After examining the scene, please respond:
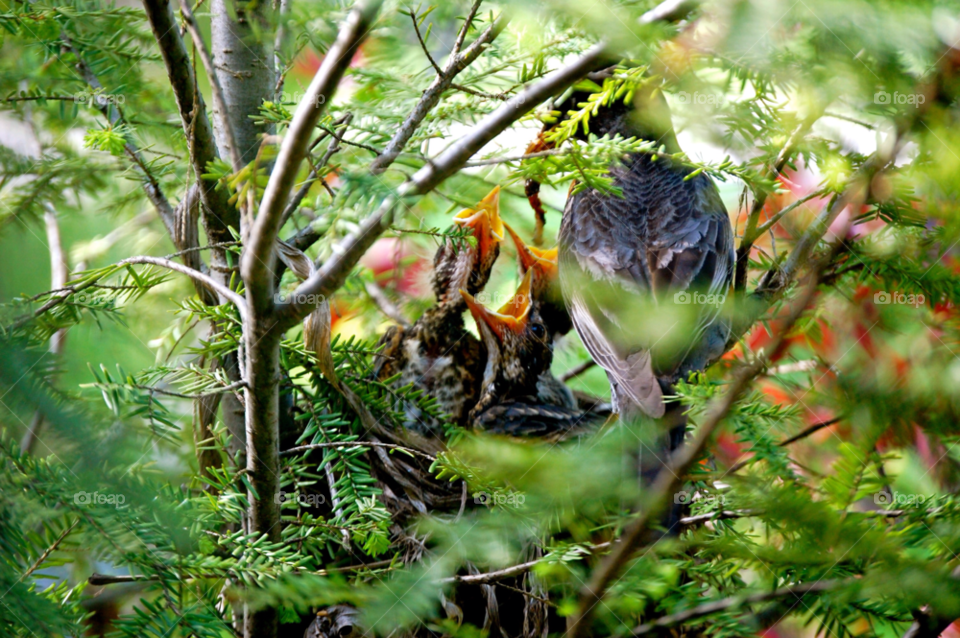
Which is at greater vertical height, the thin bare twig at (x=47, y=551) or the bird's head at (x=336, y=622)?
the thin bare twig at (x=47, y=551)

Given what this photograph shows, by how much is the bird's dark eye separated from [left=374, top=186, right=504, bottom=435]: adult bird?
11.0 inches

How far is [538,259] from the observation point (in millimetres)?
3059

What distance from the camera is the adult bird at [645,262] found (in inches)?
75.2

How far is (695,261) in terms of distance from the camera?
2.28 m

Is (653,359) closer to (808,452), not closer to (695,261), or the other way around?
(695,261)

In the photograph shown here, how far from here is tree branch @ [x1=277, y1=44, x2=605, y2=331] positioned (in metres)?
0.85

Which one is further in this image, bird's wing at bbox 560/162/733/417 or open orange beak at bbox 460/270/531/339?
open orange beak at bbox 460/270/531/339

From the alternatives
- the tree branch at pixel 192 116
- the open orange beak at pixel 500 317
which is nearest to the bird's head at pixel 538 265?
the open orange beak at pixel 500 317

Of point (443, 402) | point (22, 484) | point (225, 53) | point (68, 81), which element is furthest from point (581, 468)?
point (443, 402)

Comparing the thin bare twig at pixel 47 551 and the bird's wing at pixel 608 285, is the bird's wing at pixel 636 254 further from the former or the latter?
the thin bare twig at pixel 47 551

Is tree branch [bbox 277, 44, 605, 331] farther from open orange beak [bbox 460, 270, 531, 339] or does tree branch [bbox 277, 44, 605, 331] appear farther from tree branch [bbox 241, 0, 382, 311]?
open orange beak [bbox 460, 270, 531, 339]

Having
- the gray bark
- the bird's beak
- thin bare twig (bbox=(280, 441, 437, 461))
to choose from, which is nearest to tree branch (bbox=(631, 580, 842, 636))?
thin bare twig (bbox=(280, 441, 437, 461))

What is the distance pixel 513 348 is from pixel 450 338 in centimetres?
29

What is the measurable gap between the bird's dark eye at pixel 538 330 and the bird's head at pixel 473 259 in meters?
0.37
